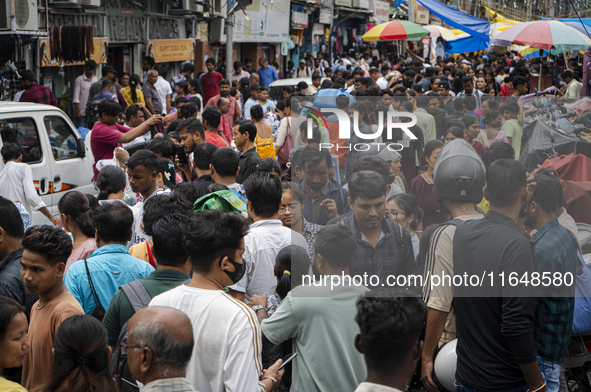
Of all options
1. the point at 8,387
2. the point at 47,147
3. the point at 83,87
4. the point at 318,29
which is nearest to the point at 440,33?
the point at 318,29

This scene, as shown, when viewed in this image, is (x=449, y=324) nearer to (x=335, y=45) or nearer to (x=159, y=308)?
(x=159, y=308)

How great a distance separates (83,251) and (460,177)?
2.24 meters

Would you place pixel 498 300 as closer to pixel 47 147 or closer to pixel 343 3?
pixel 47 147

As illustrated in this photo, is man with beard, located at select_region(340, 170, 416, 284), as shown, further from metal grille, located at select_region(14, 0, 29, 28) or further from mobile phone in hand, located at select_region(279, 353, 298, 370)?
metal grille, located at select_region(14, 0, 29, 28)

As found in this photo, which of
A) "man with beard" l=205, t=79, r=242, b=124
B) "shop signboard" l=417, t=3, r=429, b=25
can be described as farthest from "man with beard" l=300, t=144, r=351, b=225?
"shop signboard" l=417, t=3, r=429, b=25

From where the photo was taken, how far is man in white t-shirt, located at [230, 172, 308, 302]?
3340 mm

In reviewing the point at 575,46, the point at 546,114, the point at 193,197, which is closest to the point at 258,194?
the point at 193,197

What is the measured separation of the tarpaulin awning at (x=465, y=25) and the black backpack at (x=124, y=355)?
17727 millimetres

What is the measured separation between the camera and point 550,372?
294 centimetres

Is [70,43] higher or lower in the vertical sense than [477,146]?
higher

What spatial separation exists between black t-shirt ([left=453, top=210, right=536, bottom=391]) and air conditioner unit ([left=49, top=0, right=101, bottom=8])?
395 inches

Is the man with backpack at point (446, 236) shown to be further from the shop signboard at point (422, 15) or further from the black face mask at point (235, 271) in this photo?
the shop signboard at point (422, 15)

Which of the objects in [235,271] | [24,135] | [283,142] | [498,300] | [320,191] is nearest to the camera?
[235,271]

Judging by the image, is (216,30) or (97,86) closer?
(97,86)
